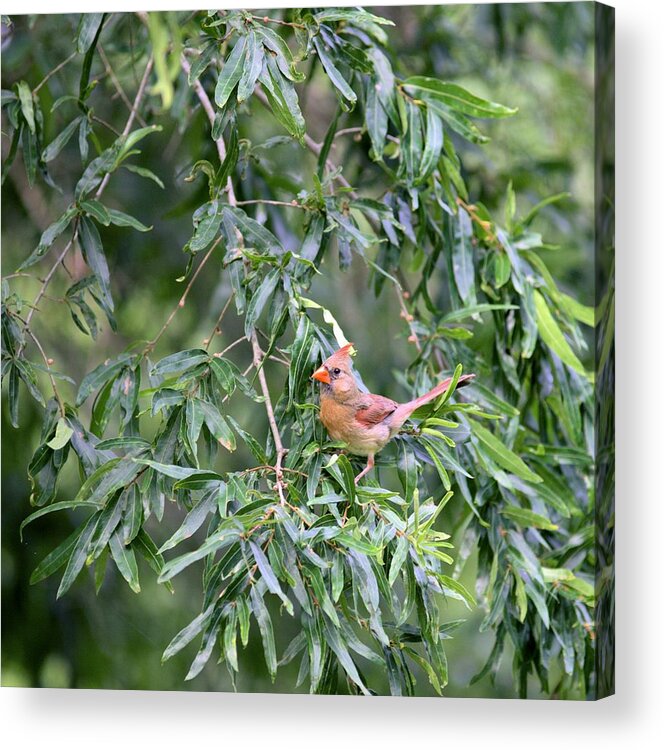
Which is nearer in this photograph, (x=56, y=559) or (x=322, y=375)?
(x=322, y=375)

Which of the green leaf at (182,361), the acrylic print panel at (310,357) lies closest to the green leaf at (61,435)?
the acrylic print panel at (310,357)

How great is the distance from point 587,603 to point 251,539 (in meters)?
0.78

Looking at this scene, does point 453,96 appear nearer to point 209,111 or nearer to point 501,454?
point 209,111

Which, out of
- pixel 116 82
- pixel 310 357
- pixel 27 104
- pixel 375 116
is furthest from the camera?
pixel 116 82

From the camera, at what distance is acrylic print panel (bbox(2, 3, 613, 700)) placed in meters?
2.25

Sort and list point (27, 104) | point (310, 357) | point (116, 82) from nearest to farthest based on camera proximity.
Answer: point (310, 357) → point (27, 104) → point (116, 82)

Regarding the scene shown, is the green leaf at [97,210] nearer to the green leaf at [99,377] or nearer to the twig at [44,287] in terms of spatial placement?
the twig at [44,287]

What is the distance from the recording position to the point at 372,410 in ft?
7.45

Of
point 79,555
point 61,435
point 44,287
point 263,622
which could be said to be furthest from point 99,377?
point 263,622

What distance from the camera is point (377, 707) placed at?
2.47 meters

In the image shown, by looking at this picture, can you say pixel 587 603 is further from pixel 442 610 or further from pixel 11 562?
pixel 11 562

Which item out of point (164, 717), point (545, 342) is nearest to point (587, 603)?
point (545, 342)

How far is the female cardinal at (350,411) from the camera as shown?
7.36ft

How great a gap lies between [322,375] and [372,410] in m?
0.13
